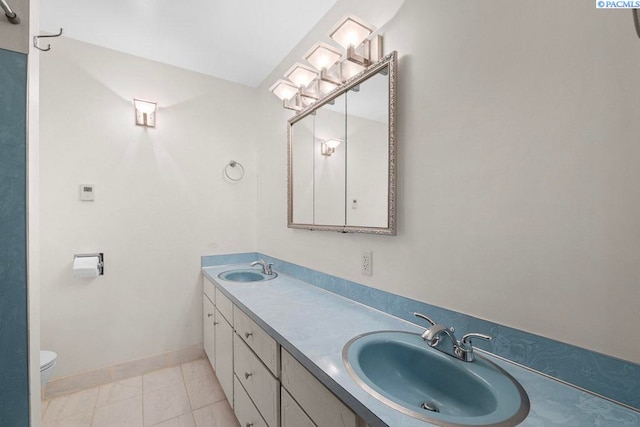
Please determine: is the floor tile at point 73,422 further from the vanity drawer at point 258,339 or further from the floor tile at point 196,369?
the vanity drawer at point 258,339

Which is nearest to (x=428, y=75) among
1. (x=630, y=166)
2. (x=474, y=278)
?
(x=630, y=166)

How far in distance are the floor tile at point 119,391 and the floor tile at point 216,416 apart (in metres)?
0.54

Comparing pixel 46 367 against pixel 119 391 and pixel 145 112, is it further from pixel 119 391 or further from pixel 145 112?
pixel 145 112

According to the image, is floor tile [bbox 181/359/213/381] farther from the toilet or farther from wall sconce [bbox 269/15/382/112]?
wall sconce [bbox 269/15/382/112]

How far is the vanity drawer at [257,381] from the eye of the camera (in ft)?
3.67

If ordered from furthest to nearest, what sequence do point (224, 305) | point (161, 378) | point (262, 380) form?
point (161, 378) < point (224, 305) < point (262, 380)

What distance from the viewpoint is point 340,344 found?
987mm

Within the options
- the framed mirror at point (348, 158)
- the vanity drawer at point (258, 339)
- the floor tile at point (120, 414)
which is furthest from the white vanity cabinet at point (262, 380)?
the framed mirror at point (348, 158)

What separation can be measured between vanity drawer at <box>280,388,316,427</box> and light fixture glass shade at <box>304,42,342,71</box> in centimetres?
162

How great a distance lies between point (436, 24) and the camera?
42.5 inches

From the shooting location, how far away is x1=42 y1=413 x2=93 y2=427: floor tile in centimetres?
163

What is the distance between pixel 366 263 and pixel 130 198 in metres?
1.90

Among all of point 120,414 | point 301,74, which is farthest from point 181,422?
point 301,74

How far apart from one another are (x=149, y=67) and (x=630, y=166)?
2847mm
